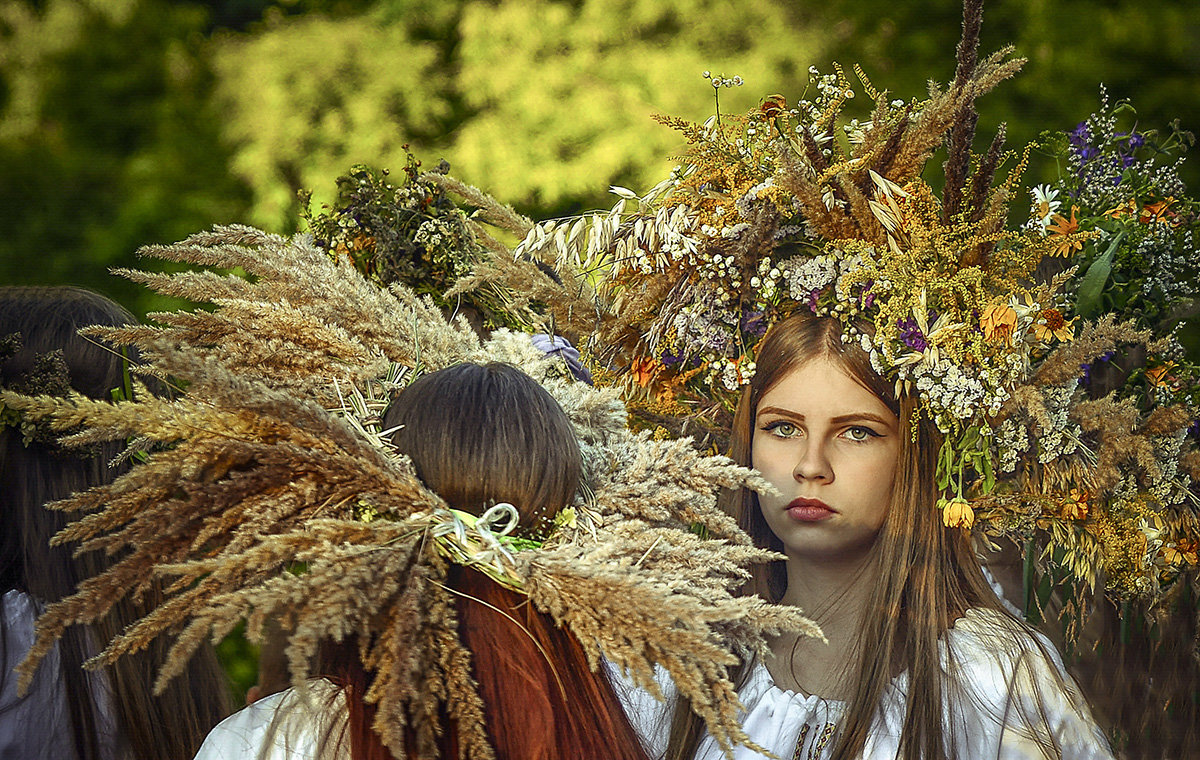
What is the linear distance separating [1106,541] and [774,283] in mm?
858

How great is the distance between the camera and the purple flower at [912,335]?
2182 millimetres

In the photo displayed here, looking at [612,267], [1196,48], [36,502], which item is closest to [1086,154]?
[612,267]

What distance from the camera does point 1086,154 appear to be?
106 inches

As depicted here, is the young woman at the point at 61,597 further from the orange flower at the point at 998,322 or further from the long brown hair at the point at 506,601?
the orange flower at the point at 998,322

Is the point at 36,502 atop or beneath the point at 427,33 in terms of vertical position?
beneath

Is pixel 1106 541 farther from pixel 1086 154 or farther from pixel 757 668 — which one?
pixel 1086 154

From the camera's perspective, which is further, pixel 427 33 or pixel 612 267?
pixel 427 33

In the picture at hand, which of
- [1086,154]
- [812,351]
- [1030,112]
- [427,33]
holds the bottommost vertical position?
[812,351]

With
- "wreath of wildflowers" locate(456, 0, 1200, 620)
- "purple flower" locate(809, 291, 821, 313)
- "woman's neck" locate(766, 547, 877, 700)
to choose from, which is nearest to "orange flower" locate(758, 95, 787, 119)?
"wreath of wildflowers" locate(456, 0, 1200, 620)

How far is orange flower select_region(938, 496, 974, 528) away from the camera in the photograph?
2.13m

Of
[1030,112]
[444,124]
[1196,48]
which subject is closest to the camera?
[1196,48]

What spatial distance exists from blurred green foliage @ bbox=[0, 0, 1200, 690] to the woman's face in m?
3.33

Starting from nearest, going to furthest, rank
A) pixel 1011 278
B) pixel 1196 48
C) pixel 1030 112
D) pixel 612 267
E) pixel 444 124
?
1. pixel 1011 278
2. pixel 612 267
3. pixel 1196 48
4. pixel 1030 112
5. pixel 444 124

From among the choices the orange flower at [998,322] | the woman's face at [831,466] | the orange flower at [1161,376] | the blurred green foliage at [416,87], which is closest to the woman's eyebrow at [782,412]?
the woman's face at [831,466]
